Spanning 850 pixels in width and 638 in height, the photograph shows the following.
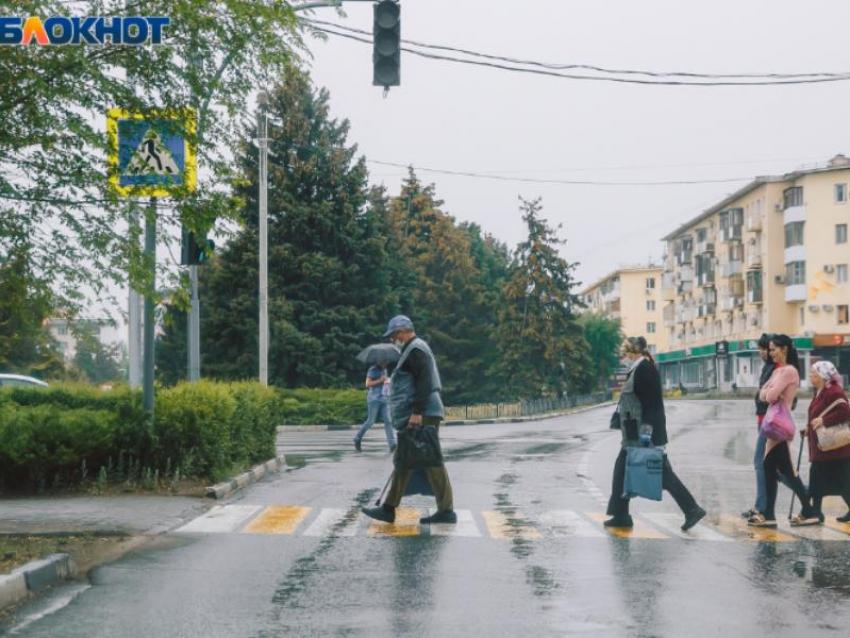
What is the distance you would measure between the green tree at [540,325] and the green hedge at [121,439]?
167 feet

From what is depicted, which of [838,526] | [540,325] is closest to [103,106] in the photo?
[838,526]

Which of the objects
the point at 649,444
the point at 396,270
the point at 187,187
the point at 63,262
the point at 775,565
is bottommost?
the point at 775,565

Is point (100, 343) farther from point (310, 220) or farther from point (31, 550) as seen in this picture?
point (310, 220)

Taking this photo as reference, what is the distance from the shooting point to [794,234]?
83250 millimetres

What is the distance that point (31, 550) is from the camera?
9.03 meters

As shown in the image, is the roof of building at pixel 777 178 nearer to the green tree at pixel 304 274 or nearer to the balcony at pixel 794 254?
the balcony at pixel 794 254

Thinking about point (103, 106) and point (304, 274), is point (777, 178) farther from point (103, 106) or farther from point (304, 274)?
point (103, 106)

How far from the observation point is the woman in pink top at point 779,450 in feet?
38.3

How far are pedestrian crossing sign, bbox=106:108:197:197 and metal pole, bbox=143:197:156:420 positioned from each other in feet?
0.88

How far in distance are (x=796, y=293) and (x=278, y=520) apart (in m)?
75.8

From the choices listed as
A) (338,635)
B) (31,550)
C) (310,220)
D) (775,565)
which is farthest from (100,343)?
(310,220)

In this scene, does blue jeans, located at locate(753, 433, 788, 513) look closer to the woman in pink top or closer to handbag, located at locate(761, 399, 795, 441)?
the woman in pink top

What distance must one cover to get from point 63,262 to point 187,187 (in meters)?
1.29

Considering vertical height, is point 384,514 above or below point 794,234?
below
